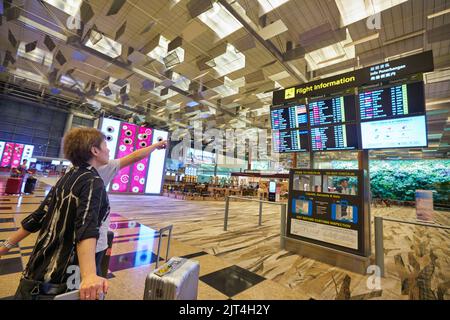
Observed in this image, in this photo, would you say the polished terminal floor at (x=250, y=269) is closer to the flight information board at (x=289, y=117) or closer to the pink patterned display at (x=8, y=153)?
the flight information board at (x=289, y=117)

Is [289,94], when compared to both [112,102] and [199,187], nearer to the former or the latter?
[199,187]

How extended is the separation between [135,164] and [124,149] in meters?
0.83

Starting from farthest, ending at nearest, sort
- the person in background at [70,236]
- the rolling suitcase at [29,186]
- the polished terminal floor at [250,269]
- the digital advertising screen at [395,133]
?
the rolling suitcase at [29,186], the digital advertising screen at [395,133], the polished terminal floor at [250,269], the person in background at [70,236]

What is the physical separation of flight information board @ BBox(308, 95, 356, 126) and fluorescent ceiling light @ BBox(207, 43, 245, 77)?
3.68m

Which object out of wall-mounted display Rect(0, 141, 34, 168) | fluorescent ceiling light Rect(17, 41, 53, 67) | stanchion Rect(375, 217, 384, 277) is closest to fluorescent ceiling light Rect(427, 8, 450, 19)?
stanchion Rect(375, 217, 384, 277)

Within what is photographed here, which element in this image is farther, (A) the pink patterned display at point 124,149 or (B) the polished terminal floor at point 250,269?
(A) the pink patterned display at point 124,149

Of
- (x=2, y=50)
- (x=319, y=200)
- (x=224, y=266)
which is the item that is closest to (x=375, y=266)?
(x=319, y=200)

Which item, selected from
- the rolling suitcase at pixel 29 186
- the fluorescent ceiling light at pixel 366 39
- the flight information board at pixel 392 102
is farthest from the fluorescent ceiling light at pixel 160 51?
A: the rolling suitcase at pixel 29 186

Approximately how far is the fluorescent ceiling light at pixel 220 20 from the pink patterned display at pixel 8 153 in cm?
2135

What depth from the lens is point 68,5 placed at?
15.6ft

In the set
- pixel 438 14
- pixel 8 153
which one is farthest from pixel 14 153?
pixel 438 14

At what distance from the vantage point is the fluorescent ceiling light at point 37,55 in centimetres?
715

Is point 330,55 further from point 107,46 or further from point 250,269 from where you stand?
point 107,46

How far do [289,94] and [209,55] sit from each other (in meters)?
3.85
